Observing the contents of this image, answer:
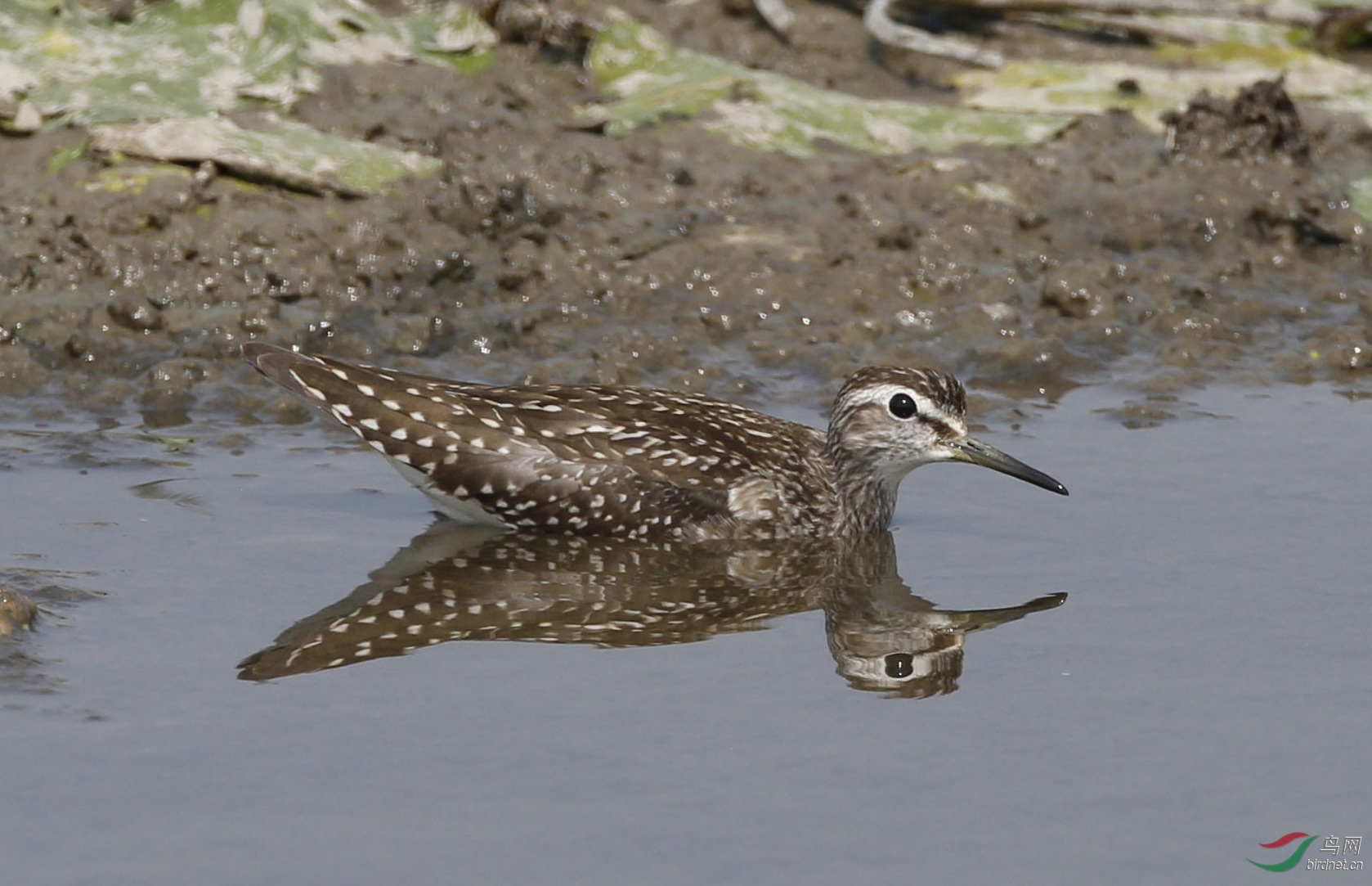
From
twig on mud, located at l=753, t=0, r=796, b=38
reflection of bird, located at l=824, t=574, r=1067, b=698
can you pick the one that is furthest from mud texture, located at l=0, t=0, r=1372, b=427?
reflection of bird, located at l=824, t=574, r=1067, b=698

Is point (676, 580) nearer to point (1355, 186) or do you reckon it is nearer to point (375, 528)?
point (375, 528)

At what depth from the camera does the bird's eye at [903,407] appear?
10344mm

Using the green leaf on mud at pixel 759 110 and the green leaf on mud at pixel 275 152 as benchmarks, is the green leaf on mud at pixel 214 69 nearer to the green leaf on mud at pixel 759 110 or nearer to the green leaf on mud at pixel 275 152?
the green leaf on mud at pixel 275 152

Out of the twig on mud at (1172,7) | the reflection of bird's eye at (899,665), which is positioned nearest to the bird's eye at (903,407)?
the reflection of bird's eye at (899,665)

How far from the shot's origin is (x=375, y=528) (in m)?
10.0

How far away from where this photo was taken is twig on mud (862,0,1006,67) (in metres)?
15.2

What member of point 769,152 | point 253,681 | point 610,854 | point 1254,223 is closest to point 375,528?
point 253,681

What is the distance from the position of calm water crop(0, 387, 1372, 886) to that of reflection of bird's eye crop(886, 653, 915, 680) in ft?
0.21

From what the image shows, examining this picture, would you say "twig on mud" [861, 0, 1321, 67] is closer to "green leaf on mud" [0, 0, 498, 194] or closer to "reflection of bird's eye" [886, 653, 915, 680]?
"green leaf on mud" [0, 0, 498, 194]

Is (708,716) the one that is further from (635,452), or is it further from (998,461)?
(998,461)

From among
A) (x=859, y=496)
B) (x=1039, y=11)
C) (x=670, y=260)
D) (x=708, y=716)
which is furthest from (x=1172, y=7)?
(x=708, y=716)

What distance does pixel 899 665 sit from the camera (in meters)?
8.36

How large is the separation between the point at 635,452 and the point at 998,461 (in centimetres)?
178

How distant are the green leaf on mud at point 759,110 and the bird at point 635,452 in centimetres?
439
